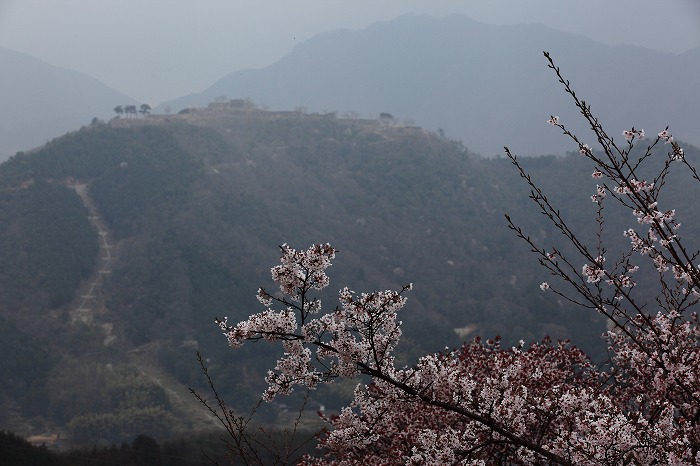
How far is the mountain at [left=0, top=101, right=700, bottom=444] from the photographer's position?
46.4m

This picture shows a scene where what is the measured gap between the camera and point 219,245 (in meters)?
69.1

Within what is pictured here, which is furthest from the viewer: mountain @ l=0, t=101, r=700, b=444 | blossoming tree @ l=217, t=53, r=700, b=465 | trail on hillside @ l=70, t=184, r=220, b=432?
mountain @ l=0, t=101, r=700, b=444

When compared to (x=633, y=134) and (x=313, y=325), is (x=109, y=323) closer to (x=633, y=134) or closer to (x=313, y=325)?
(x=313, y=325)

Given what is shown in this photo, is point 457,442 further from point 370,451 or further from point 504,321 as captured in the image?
point 504,321

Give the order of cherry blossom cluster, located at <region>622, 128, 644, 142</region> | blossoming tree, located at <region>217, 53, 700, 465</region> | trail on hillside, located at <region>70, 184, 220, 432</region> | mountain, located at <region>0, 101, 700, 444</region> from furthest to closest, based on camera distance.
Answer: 1. mountain, located at <region>0, 101, 700, 444</region>
2. trail on hillside, located at <region>70, 184, 220, 432</region>
3. cherry blossom cluster, located at <region>622, 128, 644, 142</region>
4. blossoming tree, located at <region>217, 53, 700, 465</region>

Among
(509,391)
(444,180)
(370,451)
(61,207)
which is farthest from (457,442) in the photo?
(444,180)

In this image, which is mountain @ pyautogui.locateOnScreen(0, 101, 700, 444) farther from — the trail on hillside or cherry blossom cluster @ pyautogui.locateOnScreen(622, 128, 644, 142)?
cherry blossom cluster @ pyautogui.locateOnScreen(622, 128, 644, 142)

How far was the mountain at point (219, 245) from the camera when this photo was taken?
152ft

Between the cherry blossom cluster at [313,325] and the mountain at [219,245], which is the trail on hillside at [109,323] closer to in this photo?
the mountain at [219,245]

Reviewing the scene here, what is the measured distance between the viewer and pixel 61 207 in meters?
65.1

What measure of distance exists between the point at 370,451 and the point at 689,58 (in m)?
186

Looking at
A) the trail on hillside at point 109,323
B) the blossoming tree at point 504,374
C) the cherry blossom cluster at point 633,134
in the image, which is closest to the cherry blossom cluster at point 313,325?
the blossoming tree at point 504,374

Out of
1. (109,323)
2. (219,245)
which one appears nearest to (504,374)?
(109,323)

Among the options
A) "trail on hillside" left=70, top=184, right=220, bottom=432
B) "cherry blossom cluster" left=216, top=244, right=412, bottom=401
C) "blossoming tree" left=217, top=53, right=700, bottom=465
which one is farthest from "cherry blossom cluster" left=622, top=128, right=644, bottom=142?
"trail on hillside" left=70, top=184, right=220, bottom=432
